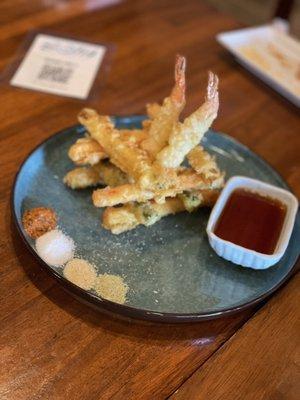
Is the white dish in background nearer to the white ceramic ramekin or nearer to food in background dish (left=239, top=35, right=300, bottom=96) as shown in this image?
food in background dish (left=239, top=35, right=300, bottom=96)

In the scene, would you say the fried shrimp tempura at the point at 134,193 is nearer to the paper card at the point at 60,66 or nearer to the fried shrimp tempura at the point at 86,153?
the fried shrimp tempura at the point at 86,153

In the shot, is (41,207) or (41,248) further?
(41,207)

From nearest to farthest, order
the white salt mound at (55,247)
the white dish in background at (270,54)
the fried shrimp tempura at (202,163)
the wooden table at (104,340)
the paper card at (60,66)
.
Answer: the wooden table at (104,340)
the white salt mound at (55,247)
the fried shrimp tempura at (202,163)
the paper card at (60,66)
the white dish in background at (270,54)

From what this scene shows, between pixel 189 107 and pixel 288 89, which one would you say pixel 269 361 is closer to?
pixel 189 107

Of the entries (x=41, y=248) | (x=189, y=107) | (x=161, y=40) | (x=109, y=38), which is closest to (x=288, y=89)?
(x=189, y=107)

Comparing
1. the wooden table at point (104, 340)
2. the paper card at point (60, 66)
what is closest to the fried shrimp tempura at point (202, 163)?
the wooden table at point (104, 340)
